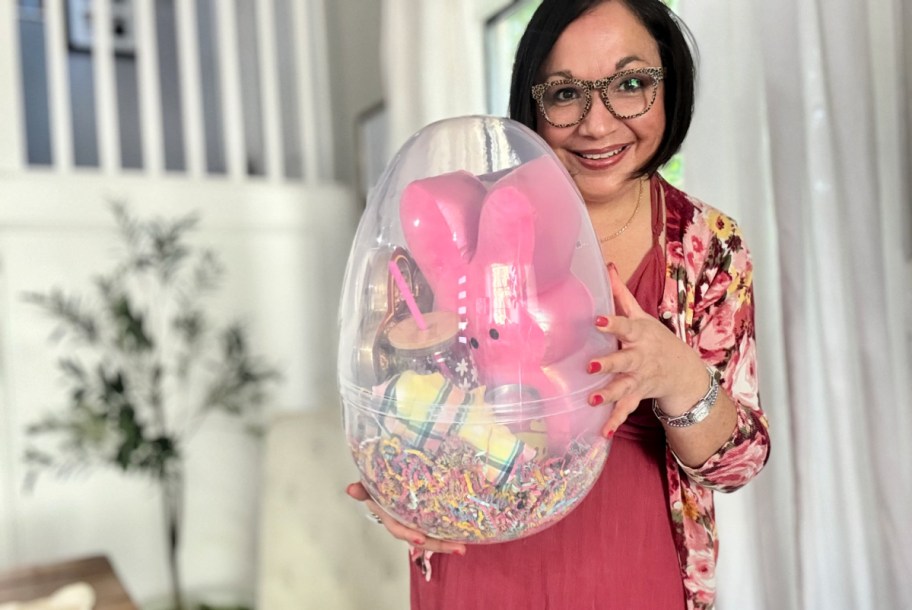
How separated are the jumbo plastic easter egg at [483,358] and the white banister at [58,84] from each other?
69.2 inches

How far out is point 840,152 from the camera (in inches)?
31.8

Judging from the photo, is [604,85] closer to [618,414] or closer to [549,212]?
[549,212]

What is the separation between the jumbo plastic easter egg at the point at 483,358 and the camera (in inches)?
19.4

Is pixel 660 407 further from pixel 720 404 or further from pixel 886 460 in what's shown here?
pixel 886 460

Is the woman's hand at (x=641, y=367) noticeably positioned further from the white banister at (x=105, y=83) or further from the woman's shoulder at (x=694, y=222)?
the white banister at (x=105, y=83)

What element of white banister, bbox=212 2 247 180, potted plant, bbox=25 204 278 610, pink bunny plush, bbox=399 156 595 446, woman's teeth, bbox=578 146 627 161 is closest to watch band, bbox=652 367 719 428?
pink bunny plush, bbox=399 156 595 446

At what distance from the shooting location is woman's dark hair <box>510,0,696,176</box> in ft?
2.11

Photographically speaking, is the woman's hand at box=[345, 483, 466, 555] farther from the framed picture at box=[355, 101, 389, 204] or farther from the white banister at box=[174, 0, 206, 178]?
the white banister at box=[174, 0, 206, 178]

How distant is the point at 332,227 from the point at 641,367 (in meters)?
1.84

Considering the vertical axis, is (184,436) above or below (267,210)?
below

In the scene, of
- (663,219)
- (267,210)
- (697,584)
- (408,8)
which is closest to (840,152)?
(663,219)

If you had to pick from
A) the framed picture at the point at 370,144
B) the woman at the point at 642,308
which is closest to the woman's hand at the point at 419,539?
the woman at the point at 642,308

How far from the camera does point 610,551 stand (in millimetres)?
666

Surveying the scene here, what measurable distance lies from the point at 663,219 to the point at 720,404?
0.21 metres
